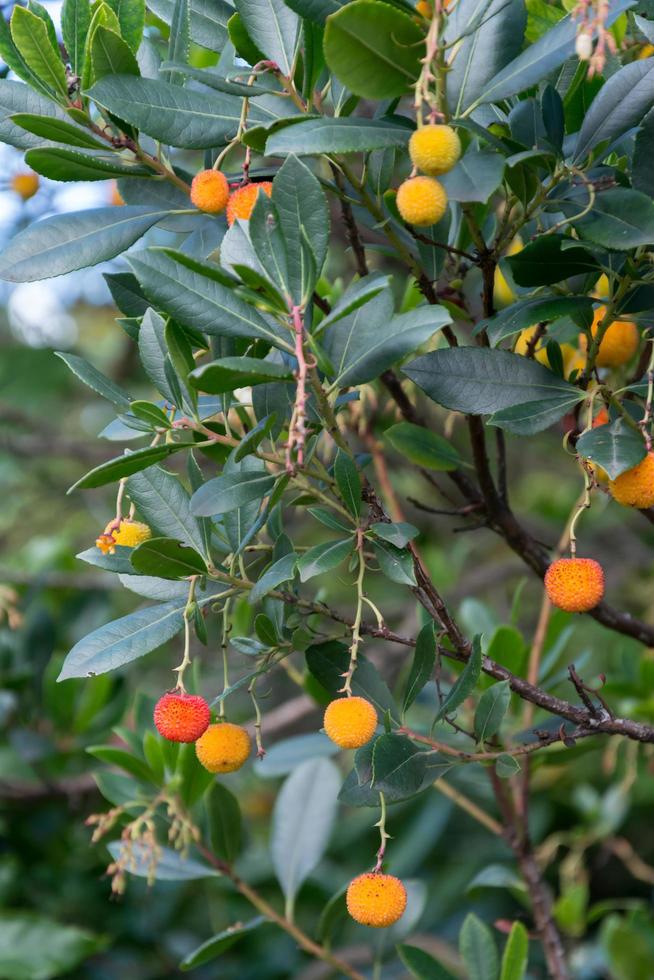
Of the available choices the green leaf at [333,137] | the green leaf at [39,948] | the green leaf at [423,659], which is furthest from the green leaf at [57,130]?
the green leaf at [39,948]

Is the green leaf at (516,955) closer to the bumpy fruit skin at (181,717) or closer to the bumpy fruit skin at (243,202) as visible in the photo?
the bumpy fruit skin at (181,717)

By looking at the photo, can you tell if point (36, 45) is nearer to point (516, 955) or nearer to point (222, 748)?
point (222, 748)

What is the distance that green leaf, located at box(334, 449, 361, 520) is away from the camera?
34.8 inches

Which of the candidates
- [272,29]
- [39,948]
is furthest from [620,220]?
[39,948]

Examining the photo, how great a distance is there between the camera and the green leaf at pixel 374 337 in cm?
79

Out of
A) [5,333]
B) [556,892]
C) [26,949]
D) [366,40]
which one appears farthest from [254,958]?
[5,333]

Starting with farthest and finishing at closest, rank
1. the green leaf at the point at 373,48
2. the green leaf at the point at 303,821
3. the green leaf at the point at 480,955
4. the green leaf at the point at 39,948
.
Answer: the green leaf at the point at 39,948 < the green leaf at the point at 303,821 < the green leaf at the point at 480,955 < the green leaf at the point at 373,48

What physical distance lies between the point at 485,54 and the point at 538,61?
68mm

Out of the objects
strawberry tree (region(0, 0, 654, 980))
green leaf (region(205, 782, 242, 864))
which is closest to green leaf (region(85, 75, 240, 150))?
strawberry tree (region(0, 0, 654, 980))

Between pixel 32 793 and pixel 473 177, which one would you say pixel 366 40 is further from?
pixel 32 793

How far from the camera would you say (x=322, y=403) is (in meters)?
0.82

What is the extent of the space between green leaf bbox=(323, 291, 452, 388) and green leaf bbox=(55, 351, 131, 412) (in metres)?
0.19

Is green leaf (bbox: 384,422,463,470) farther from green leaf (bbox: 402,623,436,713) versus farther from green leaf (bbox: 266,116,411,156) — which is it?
green leaf (bbox: 266,116,411,156)

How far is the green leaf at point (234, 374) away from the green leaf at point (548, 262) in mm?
253
